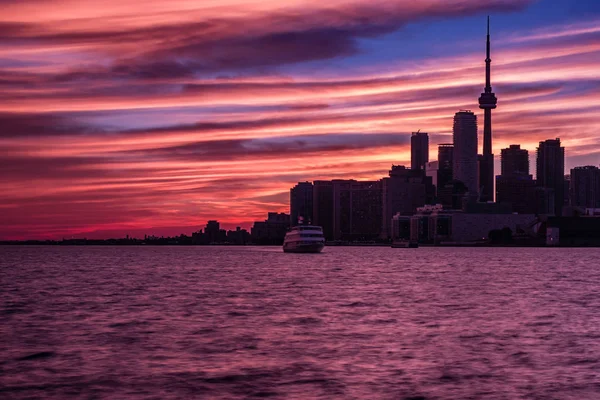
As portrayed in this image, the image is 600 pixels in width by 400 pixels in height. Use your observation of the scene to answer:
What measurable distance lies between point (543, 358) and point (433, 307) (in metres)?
28.7

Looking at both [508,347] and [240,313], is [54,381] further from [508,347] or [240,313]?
[240,313]

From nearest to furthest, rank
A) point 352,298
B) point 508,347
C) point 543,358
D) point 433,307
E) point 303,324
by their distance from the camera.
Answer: point 543,358 < point 508,347 < point 303,324 < point 433,307 < point 352,298

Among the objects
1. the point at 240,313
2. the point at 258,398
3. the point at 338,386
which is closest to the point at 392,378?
the point at 338,386

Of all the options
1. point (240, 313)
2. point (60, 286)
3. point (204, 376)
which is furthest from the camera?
point (60, 286)

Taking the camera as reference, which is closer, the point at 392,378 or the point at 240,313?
the point at 392,378

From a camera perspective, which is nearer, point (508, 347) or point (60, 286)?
point (508, 347)

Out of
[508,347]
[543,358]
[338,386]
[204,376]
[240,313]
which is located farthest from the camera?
[240,313]

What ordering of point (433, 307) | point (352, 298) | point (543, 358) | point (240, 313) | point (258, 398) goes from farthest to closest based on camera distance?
point (352, 298) < point (433, 307) < point (240, 313) < point (543, 358) < point (258, 398)

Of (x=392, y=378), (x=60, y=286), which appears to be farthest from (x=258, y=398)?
(x=60, y=286)

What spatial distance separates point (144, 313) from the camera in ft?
219

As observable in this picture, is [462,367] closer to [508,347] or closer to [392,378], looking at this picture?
[392,378]

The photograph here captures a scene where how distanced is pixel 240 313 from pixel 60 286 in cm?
4633

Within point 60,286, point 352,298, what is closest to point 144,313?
point 352,298

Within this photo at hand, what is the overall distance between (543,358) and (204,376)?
53.2ft
